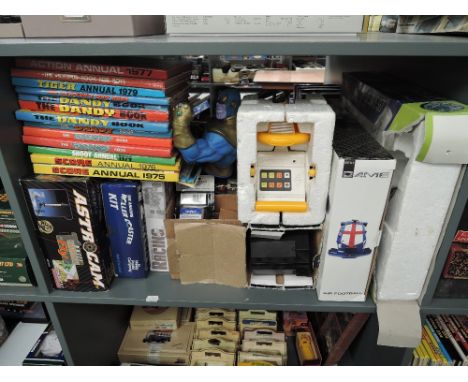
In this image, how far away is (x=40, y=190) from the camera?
0.75 m

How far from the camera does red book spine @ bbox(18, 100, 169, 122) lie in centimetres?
72

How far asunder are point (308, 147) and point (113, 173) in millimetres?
458

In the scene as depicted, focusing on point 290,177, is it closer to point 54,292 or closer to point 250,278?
point 250,278

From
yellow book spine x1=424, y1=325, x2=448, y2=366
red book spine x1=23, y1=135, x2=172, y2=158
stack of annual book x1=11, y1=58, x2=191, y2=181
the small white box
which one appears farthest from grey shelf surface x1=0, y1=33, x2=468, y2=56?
yellow book spine x1=424, y1=325, x2=448, y2=366

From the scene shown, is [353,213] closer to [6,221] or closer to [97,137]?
[97,137]

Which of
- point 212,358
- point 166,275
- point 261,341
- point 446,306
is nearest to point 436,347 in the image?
point 446,306

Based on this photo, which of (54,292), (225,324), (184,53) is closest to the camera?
(184,53)

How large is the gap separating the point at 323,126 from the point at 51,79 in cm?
60

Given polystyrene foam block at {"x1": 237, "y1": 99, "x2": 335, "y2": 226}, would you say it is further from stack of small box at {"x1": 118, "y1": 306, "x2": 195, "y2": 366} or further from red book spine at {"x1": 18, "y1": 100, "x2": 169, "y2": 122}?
stack of small box at {"x1": 118, "y1": 306, "x2": 195, "y2": 366}

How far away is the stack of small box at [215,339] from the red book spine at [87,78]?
879 millimetres

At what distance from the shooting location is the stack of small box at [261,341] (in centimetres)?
110

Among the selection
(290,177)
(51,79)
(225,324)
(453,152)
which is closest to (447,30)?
(453,152)

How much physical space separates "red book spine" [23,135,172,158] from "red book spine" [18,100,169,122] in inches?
2.6

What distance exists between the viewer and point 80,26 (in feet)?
2.19
